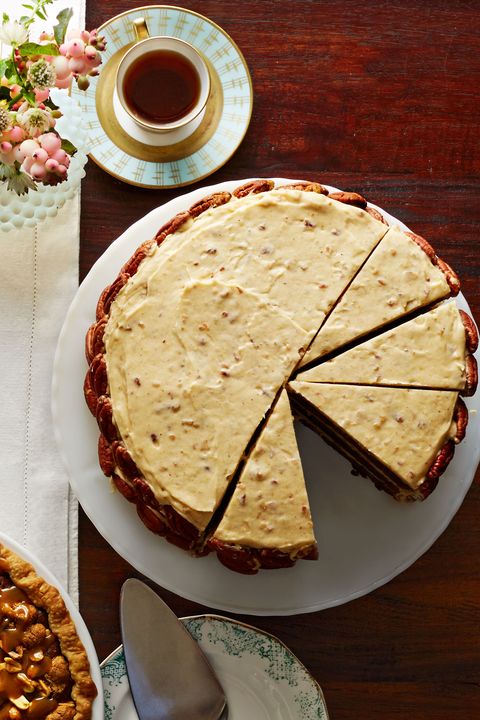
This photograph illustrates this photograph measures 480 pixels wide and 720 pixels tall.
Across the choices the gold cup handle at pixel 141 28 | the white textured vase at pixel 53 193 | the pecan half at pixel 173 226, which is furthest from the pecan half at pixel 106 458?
the gold cup handle at pixel 141 28

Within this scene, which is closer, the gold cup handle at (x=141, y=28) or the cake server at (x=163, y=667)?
the cake server at (x=163, y=667)

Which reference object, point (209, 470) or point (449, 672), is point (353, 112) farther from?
point (449, 672)

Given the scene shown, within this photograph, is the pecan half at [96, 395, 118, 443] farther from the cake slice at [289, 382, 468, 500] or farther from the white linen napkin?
the cake slice at [289, 382, 468, 500]

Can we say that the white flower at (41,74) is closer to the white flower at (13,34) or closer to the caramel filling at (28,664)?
the white flower at (13,34)

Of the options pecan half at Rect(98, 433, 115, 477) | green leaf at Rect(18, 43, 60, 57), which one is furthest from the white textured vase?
pecan half at Rect(98, 433, 115, 477)

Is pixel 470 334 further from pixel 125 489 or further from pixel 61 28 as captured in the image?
pixel 61 28
